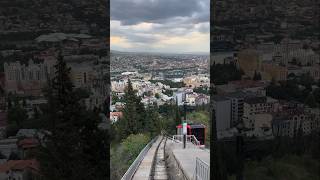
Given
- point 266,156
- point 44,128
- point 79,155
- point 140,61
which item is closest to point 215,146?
point 266,156

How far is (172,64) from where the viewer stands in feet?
→ 60.6

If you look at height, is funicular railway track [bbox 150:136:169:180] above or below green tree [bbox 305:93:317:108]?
below

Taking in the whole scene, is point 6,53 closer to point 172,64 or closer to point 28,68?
point 28,68

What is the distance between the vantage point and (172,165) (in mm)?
10422

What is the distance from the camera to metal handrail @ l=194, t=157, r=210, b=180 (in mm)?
7207

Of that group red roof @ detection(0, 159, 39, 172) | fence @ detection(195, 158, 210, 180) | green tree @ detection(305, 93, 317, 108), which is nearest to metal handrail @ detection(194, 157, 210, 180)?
fence @ detection(195, 158, 210, 180)

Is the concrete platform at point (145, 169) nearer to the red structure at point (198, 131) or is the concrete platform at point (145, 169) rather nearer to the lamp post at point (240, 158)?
the red structure at point (198, 131)

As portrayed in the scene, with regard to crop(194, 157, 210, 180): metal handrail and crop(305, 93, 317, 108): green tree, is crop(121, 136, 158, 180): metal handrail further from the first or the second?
crop(305, 93, 317, 108): green tree

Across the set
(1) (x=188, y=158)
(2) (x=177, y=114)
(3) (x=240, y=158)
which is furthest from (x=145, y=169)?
(2) (x=177, y=114)

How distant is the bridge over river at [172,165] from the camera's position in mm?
8118

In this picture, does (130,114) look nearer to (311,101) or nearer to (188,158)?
(188,158)

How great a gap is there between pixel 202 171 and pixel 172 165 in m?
2.85

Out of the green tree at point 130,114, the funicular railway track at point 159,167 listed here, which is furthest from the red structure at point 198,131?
the funicular railway track at point 159,167

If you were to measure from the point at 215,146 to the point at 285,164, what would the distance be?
3.57 ft
